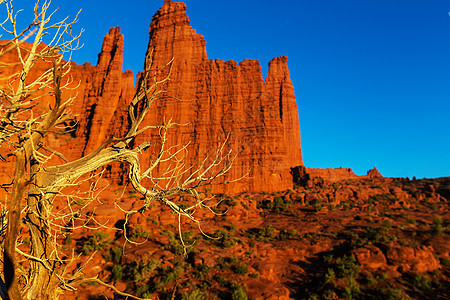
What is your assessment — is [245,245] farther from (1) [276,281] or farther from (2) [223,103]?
(2) [223,103]

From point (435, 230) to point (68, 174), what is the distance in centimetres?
2584

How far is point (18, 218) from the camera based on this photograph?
2664mm

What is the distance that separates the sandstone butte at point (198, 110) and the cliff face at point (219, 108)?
15cm

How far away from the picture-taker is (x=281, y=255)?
20.2m

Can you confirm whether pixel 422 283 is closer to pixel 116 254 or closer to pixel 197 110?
pixel 116 254

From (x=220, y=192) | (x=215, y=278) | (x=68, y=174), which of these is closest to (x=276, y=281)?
(x=215, y=278)

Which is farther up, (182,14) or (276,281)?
(182,14)

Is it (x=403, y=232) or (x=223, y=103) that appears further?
(x=223, y=103)

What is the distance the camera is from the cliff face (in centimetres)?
4078

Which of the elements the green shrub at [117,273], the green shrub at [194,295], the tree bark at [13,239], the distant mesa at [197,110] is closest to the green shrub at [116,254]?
the green shrub at [117,273]

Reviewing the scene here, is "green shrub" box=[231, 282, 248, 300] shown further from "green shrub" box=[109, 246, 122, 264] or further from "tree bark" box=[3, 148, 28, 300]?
"tree bark" box=[3, 148, 28, 300]

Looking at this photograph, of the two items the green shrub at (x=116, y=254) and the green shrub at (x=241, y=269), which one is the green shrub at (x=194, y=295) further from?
the green shrub at (x=116, y=254)

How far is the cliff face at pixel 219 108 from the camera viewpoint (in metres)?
40.8

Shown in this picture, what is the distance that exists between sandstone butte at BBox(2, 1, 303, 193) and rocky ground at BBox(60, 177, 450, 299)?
13.1 meters
